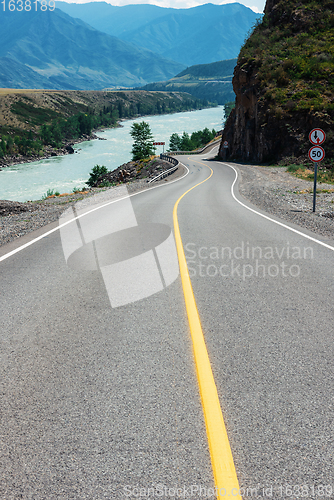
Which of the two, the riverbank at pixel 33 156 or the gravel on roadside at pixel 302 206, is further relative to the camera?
the riverbank at pixel 33 156

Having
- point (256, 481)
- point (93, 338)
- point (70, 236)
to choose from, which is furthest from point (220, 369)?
point (70, 236)

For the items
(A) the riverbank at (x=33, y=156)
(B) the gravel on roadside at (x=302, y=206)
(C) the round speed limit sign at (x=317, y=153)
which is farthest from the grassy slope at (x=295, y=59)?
(A) the riverbank at (x=33, y=156)

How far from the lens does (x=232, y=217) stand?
11.6 meters

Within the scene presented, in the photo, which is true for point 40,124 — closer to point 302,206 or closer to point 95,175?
point 95,175

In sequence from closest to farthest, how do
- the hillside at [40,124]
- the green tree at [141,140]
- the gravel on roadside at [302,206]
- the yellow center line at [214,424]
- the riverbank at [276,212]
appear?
the yellow center line at [214,424]
the riverbank at [276,212]
the gravel on roadside at [302,206]
the green tree at [141,140]
the hillside at [40,124]

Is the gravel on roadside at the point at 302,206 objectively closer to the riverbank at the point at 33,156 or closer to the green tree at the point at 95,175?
the green tree at the point at 95,175

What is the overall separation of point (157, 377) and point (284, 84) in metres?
43.8

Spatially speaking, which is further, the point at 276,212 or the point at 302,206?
the point at 302,206

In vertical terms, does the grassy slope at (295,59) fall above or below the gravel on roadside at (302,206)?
above

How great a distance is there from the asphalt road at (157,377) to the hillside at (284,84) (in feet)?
93.0

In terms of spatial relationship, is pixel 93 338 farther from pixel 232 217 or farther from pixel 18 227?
pixel 232 217

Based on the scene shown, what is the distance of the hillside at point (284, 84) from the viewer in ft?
111

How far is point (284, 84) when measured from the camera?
39.4m

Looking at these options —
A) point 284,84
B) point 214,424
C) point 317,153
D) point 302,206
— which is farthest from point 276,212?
point 284,84
